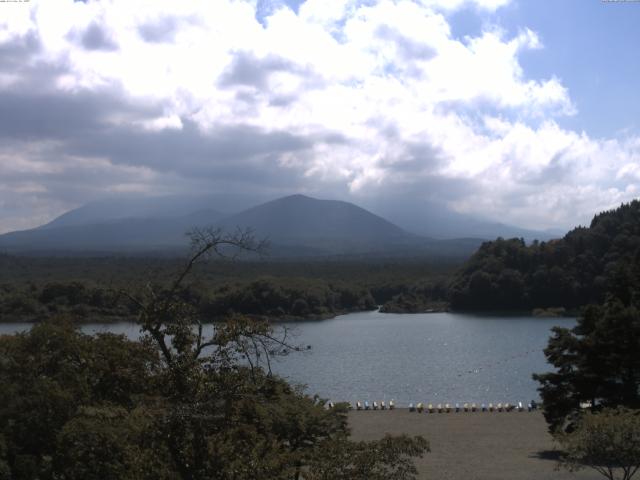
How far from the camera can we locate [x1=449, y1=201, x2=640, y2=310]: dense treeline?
6625 cm

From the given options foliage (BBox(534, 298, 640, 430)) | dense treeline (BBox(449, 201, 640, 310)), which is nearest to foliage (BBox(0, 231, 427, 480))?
foliage (BBox(534, 298, 640, 430))

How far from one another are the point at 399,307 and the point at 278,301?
50.6ft

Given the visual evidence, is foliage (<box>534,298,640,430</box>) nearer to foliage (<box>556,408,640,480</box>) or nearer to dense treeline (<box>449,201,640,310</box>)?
foliage (<box>556,408,640,480</box>)

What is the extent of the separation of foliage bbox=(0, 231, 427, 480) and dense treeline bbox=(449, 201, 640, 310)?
60.6 metres

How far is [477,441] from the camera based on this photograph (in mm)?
19828

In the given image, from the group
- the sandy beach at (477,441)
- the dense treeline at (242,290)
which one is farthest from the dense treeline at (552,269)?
the sandy beach at (477,441)

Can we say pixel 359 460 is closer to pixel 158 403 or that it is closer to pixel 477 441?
pixel 158 403

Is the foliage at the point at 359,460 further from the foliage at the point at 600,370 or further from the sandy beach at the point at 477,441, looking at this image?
the foliage at the point at 600,370

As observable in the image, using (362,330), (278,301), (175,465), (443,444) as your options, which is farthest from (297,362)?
(175,465)

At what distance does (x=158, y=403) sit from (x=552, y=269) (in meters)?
65.0

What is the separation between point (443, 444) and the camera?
1948 cm

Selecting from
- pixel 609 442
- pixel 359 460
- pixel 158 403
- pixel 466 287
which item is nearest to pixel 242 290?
pixel 466 287

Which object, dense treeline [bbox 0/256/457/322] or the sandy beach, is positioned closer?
the sandy beach

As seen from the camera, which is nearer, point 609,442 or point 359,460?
point 359,460
